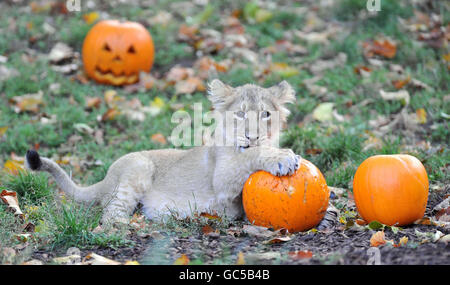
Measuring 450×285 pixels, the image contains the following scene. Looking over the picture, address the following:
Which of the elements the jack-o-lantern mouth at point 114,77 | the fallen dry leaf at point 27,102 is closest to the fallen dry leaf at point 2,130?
the fallen dry leaf at point 27,102

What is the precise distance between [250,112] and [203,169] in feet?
3.02

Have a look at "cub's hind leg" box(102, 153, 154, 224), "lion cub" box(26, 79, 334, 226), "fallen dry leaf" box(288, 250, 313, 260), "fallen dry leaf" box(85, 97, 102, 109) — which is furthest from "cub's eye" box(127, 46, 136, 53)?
"fallen dry leaf" box(288, 250, 313, 260)

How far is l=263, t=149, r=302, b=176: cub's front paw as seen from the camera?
15.3 ft

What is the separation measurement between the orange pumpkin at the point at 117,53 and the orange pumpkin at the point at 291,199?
5031mm

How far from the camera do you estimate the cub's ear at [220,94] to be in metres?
5.79

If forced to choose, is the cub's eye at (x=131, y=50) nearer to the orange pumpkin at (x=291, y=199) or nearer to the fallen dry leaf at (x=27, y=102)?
the fallen dry leaf at (x=27, y=102)

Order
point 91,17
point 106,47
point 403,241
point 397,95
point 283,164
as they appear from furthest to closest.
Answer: point 91,17, point 106,47, point 397,95, point 283,164, point 403,241

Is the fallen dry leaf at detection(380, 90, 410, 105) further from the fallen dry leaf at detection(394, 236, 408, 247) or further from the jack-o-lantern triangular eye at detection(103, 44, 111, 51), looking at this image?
the jack-o-lantern triangular eye at detection(103, 44, 111, 51)

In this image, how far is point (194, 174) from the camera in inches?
233

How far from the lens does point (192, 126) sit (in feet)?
26.9

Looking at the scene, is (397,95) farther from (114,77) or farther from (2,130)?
(2,130)

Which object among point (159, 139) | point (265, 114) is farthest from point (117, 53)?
point (265, 114)

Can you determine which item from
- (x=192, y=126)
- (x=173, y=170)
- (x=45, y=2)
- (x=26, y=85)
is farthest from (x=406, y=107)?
(x=45, y=2)
